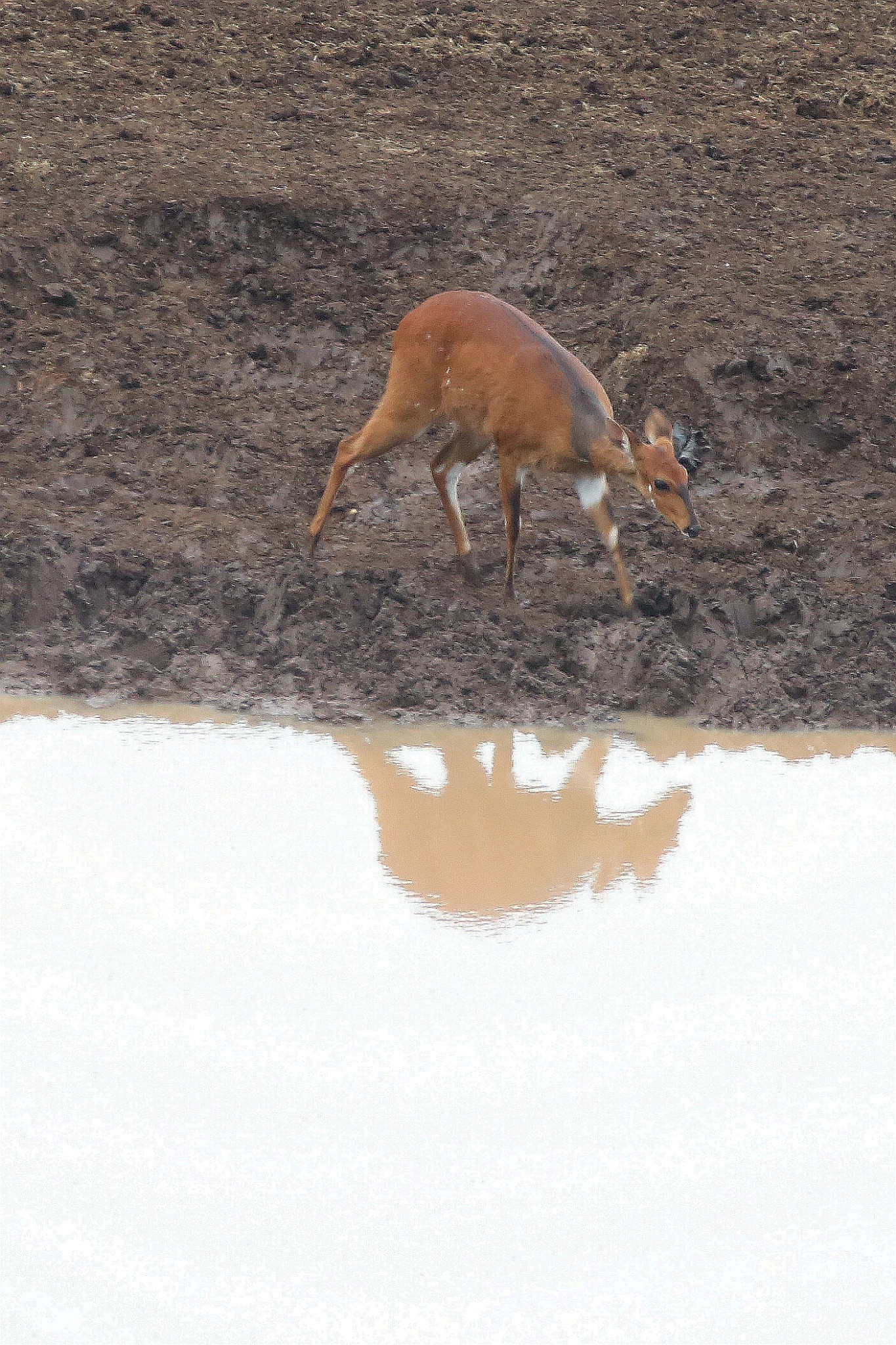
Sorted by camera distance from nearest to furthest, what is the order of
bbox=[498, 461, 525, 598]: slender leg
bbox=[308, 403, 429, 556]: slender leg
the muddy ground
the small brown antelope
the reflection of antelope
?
the reflection of antelope < the muddy ground < the small brown antelope < bbox=[498, 461, 525, 598]: slender leg < bbox=[308, 403, 429, 556]: slender leg

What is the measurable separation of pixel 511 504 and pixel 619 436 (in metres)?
0.66

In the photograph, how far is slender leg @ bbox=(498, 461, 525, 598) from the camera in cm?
885

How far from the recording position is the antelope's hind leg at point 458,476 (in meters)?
9.31

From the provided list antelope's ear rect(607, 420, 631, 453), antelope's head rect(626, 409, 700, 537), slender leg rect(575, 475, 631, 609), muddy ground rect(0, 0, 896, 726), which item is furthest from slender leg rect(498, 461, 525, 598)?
antelope's head rect(626, 409, 700, 537)

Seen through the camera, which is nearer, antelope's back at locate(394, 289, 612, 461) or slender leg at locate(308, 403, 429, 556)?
antelope's back at locate(394, 289, 612, 461)

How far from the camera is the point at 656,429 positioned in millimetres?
8930

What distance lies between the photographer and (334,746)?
24.9ft

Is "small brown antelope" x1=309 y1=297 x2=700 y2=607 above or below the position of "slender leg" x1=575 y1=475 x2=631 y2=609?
above

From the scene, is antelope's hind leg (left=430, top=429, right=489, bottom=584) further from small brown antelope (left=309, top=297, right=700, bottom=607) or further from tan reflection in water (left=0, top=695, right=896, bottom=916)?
tan reflection in water (left=0, top=695, right=896, bottom=916)

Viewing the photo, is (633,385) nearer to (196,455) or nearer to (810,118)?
(196,455)

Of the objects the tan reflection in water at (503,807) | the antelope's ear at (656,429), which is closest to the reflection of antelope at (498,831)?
the tan reflection in water at (503,807)

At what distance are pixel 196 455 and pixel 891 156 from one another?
6912mm

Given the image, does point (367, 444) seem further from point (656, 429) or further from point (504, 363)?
point (656, 429)

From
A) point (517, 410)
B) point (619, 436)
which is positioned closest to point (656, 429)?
point (619, 436)
